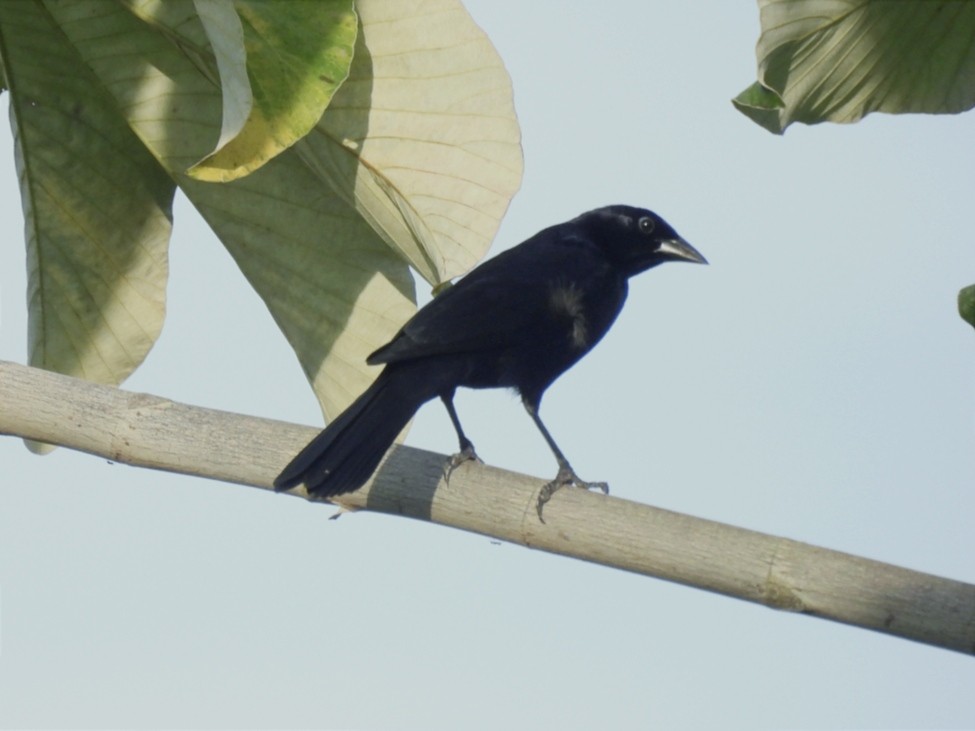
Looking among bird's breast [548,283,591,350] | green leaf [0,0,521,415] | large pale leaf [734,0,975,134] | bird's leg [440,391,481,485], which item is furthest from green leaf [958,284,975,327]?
bird's breast [548,283,591,350]

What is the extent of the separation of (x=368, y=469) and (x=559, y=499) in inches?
18.8

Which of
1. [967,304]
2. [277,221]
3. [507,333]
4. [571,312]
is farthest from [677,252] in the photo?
[967,304]

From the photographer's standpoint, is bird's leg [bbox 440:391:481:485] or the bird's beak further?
the bird's beak

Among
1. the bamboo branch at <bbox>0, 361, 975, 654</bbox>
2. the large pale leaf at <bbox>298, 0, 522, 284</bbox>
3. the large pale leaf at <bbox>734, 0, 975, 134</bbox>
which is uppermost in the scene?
the large pale leaf at <bbox>734, 0, 975, 134</bbox>

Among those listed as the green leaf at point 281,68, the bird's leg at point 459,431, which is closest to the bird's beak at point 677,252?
the bird's leg at point 459,431

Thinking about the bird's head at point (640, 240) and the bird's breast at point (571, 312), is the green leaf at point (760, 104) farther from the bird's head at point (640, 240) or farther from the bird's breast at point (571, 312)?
the bird's head at point (640, 240)

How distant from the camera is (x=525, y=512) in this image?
95.0 inches

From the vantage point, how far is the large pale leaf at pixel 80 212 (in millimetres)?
3221

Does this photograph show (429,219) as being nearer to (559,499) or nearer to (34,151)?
(559,499)

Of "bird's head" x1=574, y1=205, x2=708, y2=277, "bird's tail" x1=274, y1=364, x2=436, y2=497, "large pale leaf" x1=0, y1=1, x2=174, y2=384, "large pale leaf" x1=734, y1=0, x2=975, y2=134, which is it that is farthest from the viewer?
"bird's head" x1=574, y1=205, x2=708, y2=277

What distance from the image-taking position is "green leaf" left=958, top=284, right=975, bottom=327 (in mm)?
2023

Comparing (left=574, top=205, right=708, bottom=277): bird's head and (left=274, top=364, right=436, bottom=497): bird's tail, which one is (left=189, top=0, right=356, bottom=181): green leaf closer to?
(left=274, top=364, right=436, bottom=497): bird's tail

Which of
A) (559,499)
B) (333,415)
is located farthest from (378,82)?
(559,499)

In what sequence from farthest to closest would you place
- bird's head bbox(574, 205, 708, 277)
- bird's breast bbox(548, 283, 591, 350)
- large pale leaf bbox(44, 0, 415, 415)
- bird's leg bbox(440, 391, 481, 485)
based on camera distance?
bird's head bbox(574, 205, 708, 277) → bird's breast bbox(548, 283, 591, 350) → bird's leg bbox(440, 391, 481, 485) → large pale leaf bbox(44, 0, 415, 415)
